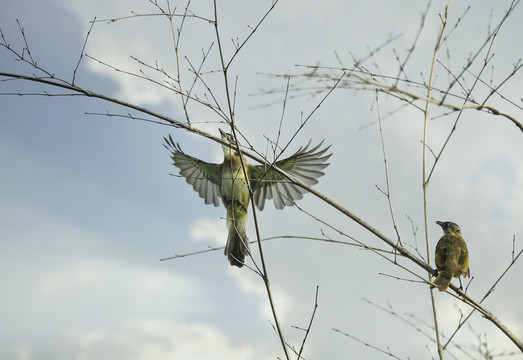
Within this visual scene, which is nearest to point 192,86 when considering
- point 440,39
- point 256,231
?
point 256,231

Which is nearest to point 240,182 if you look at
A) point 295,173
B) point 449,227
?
point 295,173

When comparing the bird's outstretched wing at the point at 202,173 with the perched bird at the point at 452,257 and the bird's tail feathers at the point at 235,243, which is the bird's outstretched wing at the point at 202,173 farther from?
the perched bird at the point at 452,257

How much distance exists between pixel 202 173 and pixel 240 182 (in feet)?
4.36

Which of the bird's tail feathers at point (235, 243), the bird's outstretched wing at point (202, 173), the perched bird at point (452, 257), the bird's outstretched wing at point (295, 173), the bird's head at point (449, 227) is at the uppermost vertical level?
the bird's outstretched wing at point (202, 173)

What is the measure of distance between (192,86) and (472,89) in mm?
2380

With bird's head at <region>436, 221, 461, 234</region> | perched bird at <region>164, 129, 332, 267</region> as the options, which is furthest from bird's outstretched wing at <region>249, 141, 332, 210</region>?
bird's head at <region>436, 221, 461, 234</region>

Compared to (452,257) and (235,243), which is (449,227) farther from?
(235,243)

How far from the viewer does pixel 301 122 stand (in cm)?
406

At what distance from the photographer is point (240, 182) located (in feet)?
24.0

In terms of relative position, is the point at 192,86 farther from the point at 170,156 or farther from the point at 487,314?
the point at 170,156

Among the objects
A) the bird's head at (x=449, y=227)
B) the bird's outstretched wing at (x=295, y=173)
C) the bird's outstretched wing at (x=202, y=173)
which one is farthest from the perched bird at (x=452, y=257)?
the bird's outstretched wing at (x=202, y=173)

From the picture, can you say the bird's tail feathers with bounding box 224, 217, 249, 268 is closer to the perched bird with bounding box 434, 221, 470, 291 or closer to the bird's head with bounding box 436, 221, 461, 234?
the perched bird with bounding box 434, 221, 470, 291

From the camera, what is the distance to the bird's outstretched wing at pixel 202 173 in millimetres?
8180

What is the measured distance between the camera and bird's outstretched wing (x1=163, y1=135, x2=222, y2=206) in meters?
8.18
